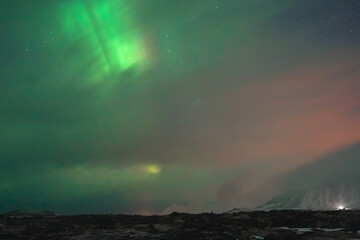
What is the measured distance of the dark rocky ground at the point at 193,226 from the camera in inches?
1094

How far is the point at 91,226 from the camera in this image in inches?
1252

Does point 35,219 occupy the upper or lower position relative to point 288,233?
upper

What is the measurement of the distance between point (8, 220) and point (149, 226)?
15778 millimetres

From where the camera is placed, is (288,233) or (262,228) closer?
(288,233)

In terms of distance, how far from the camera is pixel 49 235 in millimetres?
29078

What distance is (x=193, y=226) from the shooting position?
100 feet

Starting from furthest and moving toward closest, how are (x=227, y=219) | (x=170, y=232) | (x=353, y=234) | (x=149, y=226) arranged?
(x=227, y=219) < (x=149, y=226) < (x=170, y=232) < (x=353, y=234)

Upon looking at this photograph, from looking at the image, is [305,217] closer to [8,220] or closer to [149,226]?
[149,226]

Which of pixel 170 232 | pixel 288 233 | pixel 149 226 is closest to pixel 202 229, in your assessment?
pixel 170 232

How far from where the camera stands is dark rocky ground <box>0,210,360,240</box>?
27.8 meters

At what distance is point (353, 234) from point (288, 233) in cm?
512

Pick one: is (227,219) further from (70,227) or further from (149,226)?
(70,227)

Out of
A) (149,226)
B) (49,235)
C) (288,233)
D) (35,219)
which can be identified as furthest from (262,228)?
(35,219)

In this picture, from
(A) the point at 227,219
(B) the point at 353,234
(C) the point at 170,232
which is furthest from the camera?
(A) the point at 227,219
